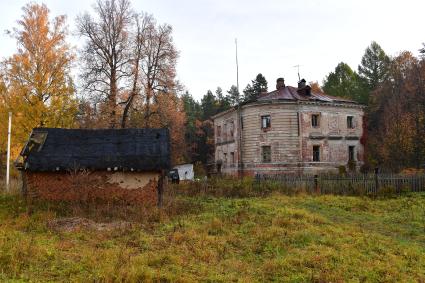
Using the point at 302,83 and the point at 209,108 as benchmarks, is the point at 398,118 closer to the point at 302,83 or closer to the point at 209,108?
the point at 302,83

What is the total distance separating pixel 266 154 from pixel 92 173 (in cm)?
1905

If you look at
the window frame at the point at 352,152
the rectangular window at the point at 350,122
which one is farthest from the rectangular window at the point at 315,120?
the window frame at the point at 352,152

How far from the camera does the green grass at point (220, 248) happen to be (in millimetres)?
7863

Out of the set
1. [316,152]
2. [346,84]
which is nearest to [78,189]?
[316,152]

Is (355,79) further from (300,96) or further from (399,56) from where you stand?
(300,96)

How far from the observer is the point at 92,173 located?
16984 millimetres

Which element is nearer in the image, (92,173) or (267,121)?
(92,173)

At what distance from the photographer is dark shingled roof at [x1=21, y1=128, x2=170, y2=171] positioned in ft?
55.2

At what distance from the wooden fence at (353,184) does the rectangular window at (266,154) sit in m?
9.56

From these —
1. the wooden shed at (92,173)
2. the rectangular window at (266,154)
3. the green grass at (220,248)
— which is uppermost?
the rectangular window at (266,154)

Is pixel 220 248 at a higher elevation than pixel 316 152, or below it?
below

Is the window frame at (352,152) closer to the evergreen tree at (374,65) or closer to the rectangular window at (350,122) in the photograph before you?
the rectangular window at (350,122)

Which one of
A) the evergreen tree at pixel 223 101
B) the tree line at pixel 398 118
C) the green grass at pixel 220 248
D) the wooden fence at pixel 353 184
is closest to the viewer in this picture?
the green grass at pixel 220 248

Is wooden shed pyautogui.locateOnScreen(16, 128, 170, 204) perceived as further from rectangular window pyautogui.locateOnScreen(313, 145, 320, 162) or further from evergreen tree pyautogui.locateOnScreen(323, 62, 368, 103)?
evergreen tree pyautogui.locateOnScreen(323, 62, 368, 103)
